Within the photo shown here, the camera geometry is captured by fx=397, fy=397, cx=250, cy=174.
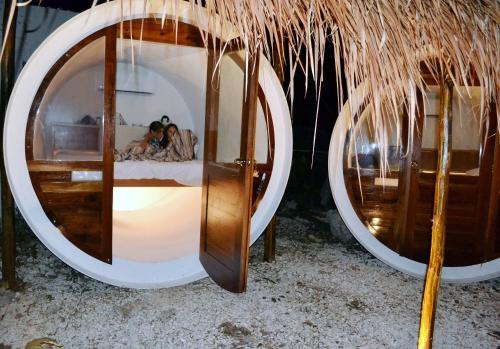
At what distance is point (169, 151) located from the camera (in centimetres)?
575

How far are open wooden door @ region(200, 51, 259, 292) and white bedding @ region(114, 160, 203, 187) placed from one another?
1.56m

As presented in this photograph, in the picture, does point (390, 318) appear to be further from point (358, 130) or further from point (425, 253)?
point (358, 130)

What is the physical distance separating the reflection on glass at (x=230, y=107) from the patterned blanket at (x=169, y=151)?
220cm

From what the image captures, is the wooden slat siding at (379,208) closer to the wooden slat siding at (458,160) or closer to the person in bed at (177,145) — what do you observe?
the wooden slat siding at (458,160)

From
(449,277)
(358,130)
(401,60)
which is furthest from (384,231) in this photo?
(401,60)

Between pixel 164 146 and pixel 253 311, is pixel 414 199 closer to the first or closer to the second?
pixel 253 311

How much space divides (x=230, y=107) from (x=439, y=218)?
1764 millimetres

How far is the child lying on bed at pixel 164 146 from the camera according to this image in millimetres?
5516

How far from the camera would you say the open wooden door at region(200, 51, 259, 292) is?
9.25 ft

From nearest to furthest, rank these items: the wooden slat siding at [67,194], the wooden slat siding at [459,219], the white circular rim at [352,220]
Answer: the wooden slat siding at [67,194]
the wooden slat siding at [459,219]
the white circular rim at [352,220]

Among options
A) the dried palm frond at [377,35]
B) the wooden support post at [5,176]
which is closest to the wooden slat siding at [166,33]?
the wooden support post at [5,176]

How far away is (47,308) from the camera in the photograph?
297cm

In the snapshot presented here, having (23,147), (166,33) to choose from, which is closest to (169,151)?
(166,33)

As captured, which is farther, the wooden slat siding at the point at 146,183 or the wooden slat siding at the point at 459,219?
the wooden slat siding at the point at 146,183
